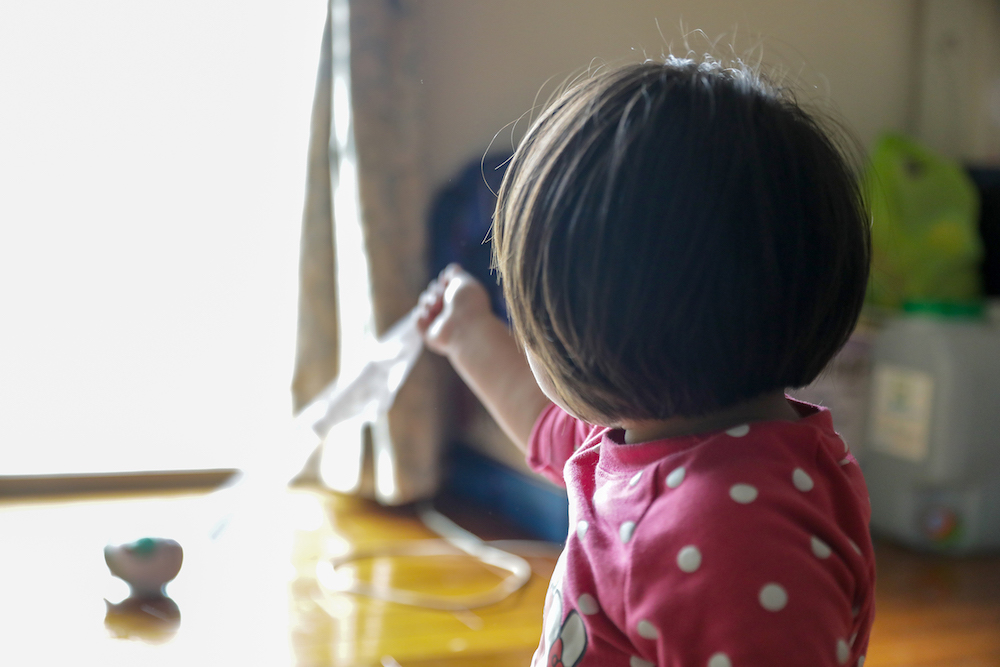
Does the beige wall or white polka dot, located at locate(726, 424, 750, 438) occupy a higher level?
the beige wall

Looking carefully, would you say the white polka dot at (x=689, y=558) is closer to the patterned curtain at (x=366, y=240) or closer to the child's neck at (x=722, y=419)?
the child's neck at (x=722, y=419)

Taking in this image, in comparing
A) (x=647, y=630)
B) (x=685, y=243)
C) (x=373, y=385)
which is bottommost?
(x=373, y=385)

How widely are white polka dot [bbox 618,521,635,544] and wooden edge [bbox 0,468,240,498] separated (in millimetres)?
1030

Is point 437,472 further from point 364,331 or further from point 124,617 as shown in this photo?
point 124,617

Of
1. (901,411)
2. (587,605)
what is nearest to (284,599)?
(587,605)

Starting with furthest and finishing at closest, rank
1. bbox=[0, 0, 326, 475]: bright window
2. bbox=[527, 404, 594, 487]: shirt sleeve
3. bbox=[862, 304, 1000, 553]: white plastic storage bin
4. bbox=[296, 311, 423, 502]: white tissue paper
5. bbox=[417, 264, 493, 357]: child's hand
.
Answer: bbox=[862, 304, 1000, 553]: white plastic storage bin → bbox=[0, 0, 326, 475]: bright window → bbox=[296, 311, 423, 502]: white tissue paper → bbox=[417, 264, 493, 357]: child's hand → bbox=[527, 404, 594, 487]: shirt sleeve

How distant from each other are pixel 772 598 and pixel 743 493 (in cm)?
4

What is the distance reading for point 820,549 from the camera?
0.35 meters

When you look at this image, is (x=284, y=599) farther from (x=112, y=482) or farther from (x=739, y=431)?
(x=739, y=431)

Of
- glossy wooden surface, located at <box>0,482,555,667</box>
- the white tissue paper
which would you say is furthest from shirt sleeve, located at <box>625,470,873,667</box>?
glossy wooden surface, located at <box>0,482,555,667</box>

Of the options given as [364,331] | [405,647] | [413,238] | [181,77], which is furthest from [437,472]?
[181,77]

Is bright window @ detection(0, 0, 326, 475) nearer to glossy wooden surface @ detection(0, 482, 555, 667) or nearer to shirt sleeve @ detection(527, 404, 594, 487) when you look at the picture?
glossy wooden surface @ detection(0, 482, 555, 667)

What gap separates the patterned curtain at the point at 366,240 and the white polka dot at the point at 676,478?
0.89 m

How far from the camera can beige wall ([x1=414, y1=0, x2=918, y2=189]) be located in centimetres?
64
